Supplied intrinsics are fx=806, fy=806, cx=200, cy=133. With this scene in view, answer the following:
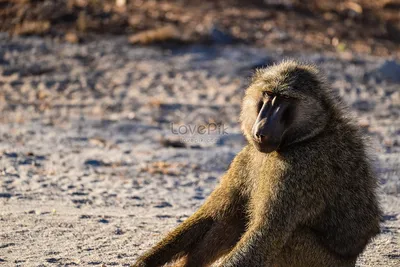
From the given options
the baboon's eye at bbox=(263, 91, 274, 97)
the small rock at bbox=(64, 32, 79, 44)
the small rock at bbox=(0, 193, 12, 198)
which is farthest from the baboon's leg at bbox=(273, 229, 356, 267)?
the small rock at bbox=(64, 32, 79, 44)

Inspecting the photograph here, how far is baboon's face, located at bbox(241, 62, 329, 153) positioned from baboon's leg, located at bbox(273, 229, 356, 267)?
488 mm

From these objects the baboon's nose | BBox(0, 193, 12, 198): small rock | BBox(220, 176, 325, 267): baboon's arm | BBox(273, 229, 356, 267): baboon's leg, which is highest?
the baboon's nose

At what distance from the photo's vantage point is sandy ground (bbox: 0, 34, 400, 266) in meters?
5.57

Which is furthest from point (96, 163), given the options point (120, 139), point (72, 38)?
point (72, 38)

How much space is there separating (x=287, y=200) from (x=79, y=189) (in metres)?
3.03

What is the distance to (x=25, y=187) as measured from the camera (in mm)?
6707

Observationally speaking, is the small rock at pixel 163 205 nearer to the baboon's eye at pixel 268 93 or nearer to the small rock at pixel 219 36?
the baboon's eye at pixel 268 93

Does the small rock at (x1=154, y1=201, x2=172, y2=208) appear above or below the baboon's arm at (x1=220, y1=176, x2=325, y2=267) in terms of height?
below

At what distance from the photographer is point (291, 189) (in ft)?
13.8

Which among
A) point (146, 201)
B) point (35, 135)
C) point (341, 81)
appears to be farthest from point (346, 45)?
point (146, 201)

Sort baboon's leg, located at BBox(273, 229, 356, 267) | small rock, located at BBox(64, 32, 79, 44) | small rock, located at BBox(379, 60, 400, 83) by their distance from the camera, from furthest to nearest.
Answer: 1. small rock, located at BBox(64, 32, 79, 44)
2. small rock, located at BBox(379, 60, 400, 83)
3. baboon's leg, located at BBox(273, 229, 356, 267)

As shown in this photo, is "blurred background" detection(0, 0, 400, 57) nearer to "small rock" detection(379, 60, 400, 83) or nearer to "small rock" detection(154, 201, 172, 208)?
"small rock" detection(379, 60, 400, 83)

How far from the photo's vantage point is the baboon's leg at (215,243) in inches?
184

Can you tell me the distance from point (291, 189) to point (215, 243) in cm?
71
